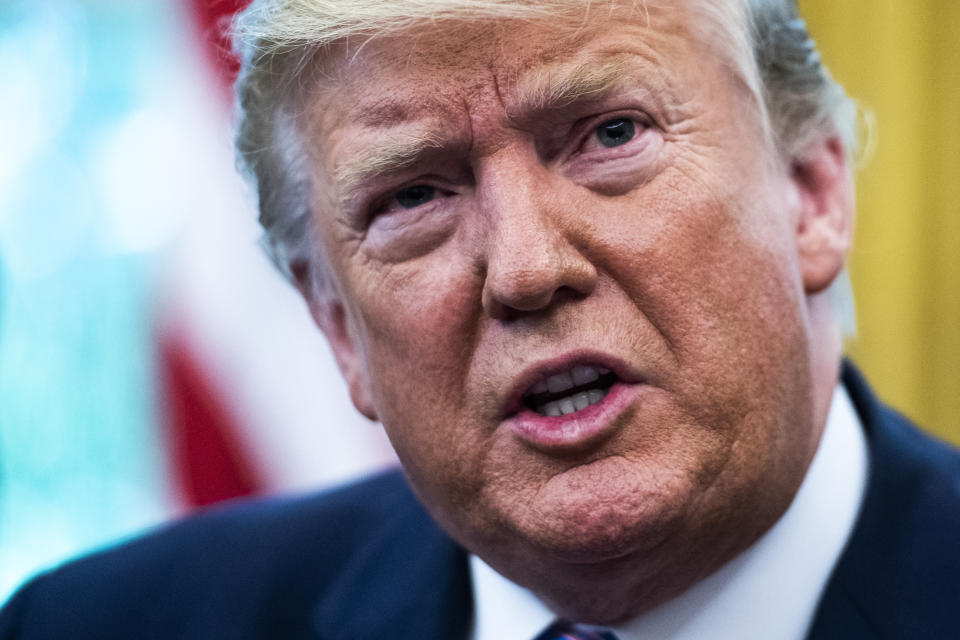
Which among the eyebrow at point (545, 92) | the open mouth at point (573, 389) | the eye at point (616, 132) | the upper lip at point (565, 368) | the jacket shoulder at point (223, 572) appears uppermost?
the eyebrow at point (545, 92)

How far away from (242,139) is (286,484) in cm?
Result: 170

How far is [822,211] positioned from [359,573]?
1.15 metres

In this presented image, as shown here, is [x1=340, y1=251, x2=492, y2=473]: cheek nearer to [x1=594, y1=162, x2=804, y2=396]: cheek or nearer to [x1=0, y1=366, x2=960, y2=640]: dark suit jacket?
[x1=594, y1=162, x2=804, y2=396]: cheek

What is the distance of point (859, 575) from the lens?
59.5 inches

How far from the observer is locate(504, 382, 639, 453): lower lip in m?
1.34

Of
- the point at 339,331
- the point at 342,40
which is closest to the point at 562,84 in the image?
the point at 342,40

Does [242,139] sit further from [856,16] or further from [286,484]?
[856,16]

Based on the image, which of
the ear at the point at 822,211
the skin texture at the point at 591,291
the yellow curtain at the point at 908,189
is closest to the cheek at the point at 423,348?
the skin texture at the point at 591,291

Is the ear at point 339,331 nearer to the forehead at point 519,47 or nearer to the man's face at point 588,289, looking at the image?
the man's face at point 588,289

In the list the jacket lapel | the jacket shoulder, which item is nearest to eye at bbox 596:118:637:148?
the jacket lapel

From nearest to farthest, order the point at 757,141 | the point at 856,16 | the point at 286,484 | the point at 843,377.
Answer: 1. the point at 757,141
2. the point at 843,377
3. the point at 856,16
4. the point at 286,484

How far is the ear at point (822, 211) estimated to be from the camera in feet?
5.14

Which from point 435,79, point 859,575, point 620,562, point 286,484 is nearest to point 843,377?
point 859,575

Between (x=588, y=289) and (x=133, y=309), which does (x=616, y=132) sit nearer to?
(x=588, y=289)
